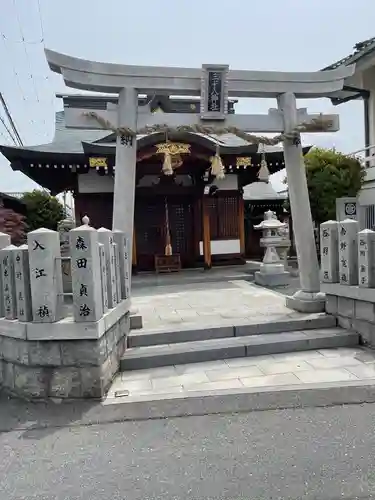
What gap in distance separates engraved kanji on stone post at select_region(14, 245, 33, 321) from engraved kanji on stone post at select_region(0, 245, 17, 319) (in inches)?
6.0

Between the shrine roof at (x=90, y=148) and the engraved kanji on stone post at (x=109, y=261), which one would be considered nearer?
the engraved kanji on stone post at (x=109, y=261)

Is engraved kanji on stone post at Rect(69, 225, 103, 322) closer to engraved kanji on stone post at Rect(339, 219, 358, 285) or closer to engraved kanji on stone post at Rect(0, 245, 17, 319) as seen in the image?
engraved kanji on stone post at Rect(0, 245, 17, 319)

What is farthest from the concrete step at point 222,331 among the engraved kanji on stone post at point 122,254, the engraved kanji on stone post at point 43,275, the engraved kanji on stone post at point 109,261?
the engraved kanji on stone post at point 43,275

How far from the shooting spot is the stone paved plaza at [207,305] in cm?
624

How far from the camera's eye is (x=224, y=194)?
46.7ft

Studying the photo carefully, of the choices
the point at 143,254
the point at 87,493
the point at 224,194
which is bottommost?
the point at 87,493

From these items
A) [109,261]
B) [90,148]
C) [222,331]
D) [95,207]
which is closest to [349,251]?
[222,331]

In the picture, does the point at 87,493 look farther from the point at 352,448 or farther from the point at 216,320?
the point at 216,320

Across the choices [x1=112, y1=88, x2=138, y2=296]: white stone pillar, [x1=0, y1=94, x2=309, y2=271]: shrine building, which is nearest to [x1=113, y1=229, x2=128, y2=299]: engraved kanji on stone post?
[x1=112, y1=88, x2=138, y2=296]: white stone pillar

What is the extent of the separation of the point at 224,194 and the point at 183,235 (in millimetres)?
2118

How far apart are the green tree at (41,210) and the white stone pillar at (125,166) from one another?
38.6 feet

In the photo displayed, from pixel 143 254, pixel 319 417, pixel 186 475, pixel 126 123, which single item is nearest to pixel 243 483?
pixel 186 475

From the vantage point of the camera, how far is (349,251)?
560 centimetres

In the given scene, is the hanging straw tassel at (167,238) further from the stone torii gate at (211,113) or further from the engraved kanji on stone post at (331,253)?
the engraved kanji on stone post at (331,253)
